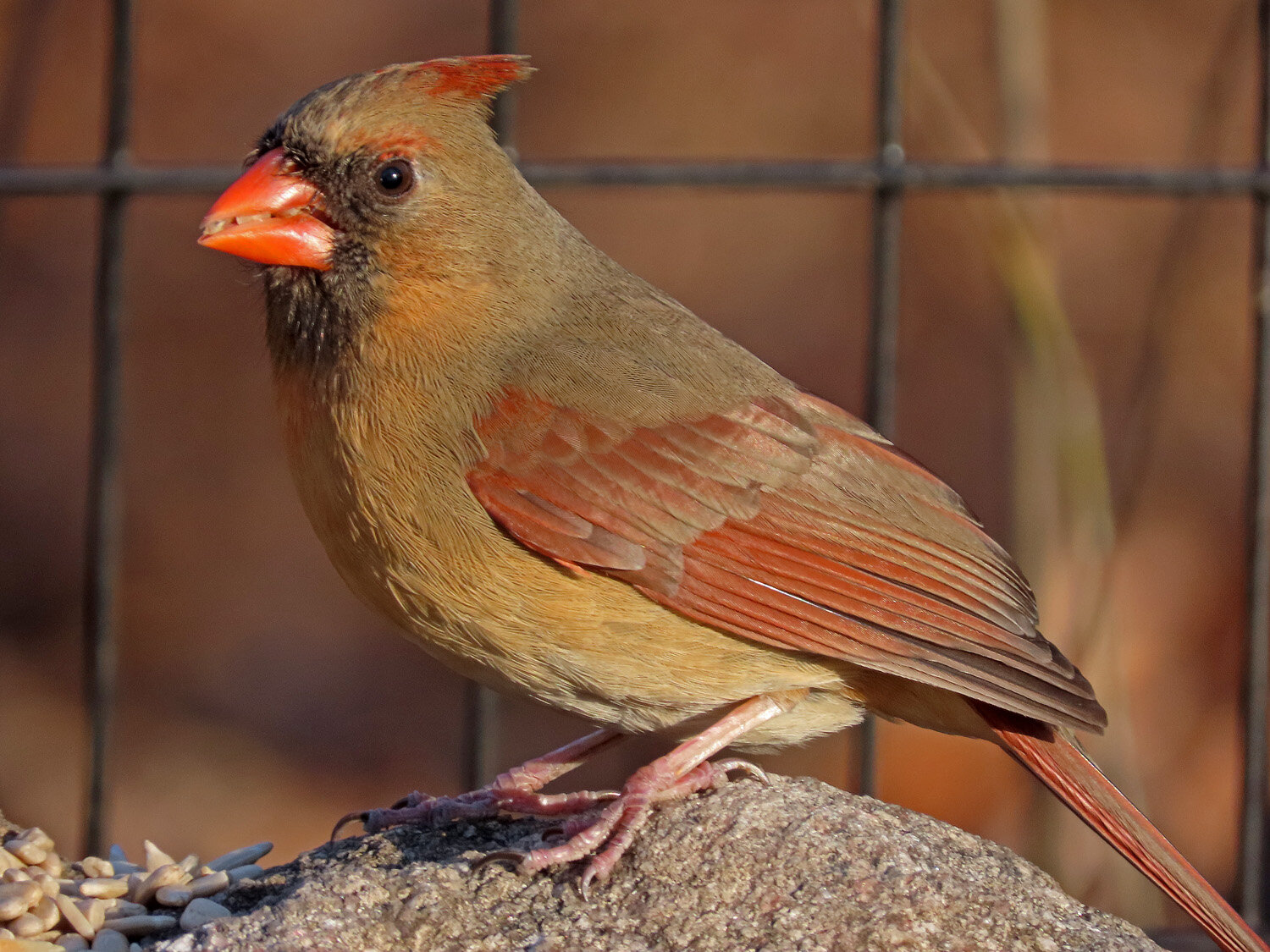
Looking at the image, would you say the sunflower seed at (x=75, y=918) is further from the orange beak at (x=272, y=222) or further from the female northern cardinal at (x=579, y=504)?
the orange beak at (x=272, y=222)

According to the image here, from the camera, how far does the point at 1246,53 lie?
6297mm

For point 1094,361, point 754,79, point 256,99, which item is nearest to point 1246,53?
point 1094,361

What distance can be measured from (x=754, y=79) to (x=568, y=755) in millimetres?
4377

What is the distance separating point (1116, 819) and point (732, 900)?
2.17 ft

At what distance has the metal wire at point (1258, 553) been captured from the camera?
150 inches

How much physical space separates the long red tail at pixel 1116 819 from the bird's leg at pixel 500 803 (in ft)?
1.98

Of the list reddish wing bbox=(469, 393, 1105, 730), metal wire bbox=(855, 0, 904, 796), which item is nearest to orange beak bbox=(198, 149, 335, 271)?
reddish wing bbox=(469, 393, 1105, 730)

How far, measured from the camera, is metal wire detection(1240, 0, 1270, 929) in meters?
3.80

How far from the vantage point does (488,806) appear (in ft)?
8.76

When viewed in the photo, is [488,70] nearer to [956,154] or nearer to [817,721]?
[817,721]

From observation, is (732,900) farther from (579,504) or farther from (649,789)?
(579,504)

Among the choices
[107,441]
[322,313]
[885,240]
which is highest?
[885,240]

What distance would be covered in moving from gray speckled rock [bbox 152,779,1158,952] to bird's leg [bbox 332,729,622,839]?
0.28 meters

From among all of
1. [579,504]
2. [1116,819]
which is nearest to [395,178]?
[579,504]
